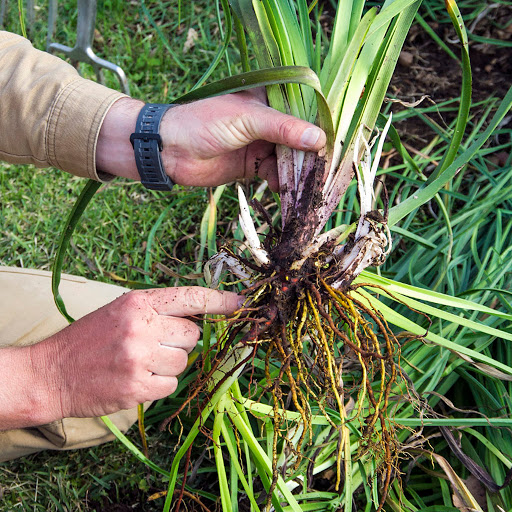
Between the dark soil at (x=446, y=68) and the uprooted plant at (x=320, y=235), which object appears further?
the dark soil at (x=446, y=68)

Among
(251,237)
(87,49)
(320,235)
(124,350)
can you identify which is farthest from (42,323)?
(87,49)

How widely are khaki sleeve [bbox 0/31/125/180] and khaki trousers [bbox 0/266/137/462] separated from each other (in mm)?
388

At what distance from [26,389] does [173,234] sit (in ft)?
2.95

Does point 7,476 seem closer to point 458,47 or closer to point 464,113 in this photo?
point 464,113

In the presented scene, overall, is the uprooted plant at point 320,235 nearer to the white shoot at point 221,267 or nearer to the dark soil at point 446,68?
the white shoot at point 221,267

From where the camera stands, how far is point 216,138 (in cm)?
119

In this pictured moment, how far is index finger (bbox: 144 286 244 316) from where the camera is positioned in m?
1.06

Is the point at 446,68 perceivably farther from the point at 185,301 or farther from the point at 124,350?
the point at 124,350

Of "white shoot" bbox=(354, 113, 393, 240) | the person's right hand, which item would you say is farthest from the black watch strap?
"white shoot" bbox=(354, 113, 393, 240)

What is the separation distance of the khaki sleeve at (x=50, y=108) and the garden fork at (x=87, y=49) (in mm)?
634

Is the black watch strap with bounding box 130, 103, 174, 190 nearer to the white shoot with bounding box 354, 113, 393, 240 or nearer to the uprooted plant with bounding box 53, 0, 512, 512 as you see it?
the uprooted plant with bounding box 53, 0, 512, 512

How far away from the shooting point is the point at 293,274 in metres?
1.09

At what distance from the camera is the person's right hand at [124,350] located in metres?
1.04

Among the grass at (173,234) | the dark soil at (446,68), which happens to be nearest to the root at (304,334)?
the grass at (173,234)
